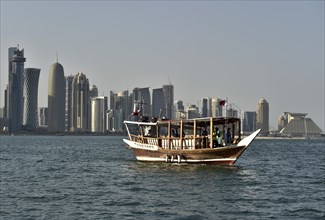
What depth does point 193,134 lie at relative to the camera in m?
56.9

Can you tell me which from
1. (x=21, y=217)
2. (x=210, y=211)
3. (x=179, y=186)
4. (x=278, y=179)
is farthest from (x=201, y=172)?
(x=21, y=217)

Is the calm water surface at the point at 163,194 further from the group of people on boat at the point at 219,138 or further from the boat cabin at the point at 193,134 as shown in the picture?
the boat cabin at the point at 193,134

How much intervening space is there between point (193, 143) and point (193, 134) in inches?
81.4

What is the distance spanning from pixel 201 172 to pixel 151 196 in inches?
558

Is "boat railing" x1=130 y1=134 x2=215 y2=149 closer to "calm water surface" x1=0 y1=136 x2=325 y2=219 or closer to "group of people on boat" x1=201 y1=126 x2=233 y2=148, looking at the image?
"group of people on boat" x1=201 y1=126 x2=233 y2=148

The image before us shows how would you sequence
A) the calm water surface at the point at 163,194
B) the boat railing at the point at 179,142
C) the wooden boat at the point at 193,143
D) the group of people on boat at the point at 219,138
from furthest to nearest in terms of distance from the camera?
the boat railing at the point at 179,142 → the group of people on boat at the point at 219,138 → the wooden boat at the point at 193,143 → the calm water surface at the point at 163,194

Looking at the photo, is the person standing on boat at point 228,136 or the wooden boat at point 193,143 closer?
the wooden boat at point 193,143

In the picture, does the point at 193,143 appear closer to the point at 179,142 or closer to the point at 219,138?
the point at 179,142

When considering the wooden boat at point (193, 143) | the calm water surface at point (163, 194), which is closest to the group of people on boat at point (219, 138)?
the wooden boat at point (193, 143)

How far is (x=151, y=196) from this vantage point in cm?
3459

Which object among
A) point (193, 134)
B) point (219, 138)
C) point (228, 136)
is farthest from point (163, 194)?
point (193, 134)

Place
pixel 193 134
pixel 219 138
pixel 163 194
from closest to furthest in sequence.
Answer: pixel 163 194, pixel 219 138, pixel 193 134

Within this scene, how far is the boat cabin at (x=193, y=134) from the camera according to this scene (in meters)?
53.2

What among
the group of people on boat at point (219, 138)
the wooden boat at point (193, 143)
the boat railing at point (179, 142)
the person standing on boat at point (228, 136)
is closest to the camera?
the wooden boat at point (193, 143)
